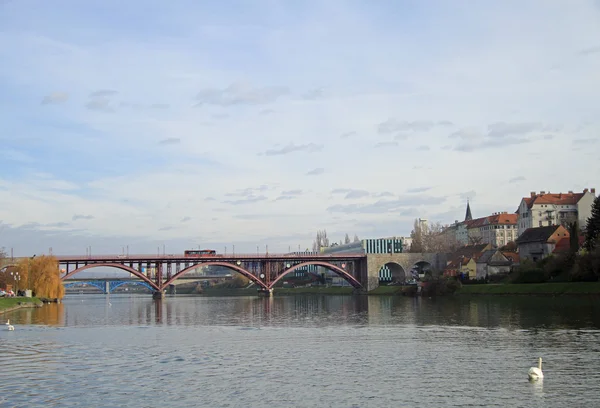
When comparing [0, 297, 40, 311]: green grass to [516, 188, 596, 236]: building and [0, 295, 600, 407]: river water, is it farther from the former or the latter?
[516, 188, 596, 236]: building

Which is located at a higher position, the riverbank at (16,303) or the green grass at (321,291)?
the riverbank at (16,303)

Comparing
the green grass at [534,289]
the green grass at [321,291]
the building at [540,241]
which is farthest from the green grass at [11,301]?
the green grass at [321,291]

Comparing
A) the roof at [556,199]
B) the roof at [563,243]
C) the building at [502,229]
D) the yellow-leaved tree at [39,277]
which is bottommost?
the yellow-leaved tree at [39,277]

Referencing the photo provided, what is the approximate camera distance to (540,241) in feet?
362

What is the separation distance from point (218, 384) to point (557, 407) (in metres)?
12.7

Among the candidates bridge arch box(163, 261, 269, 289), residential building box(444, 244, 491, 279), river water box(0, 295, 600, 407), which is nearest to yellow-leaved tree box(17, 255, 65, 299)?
bridge arch box(163, 261, 269, 289)

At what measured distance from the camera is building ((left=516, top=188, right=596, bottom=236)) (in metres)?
140

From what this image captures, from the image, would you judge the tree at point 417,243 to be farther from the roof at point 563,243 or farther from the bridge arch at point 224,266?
the roof at point 563,243

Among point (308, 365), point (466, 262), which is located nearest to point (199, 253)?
point (466, 262)

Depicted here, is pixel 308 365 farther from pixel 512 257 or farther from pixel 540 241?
pixel 512 257

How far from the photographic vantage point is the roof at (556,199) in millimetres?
143375

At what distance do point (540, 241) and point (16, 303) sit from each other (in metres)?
82.6

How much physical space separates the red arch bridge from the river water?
69528 millimetres

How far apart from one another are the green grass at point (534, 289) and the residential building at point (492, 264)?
754cm
